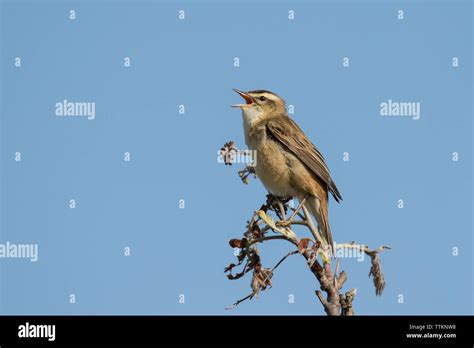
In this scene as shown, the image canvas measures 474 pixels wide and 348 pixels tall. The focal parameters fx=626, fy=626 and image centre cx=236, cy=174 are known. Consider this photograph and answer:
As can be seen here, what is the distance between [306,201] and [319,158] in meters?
0.59

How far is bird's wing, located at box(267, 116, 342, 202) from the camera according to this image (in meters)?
7.04

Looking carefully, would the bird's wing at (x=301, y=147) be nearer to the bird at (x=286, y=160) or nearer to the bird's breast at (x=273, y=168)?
the bird at (x=286, y=160)

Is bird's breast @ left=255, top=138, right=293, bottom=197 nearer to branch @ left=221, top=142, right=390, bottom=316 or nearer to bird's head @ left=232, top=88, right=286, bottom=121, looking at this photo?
bird's head @ left=232, top=88, right=286, bottom=121

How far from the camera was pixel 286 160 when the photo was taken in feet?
23.5

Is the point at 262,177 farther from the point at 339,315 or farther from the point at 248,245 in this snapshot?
the point at 339,315

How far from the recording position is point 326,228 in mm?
6910

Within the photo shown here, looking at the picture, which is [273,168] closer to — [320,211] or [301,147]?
[301,147]

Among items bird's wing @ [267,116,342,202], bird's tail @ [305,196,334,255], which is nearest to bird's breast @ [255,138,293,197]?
bird's wing @ [267,116,342,202]

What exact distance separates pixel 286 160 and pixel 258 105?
3.08ft

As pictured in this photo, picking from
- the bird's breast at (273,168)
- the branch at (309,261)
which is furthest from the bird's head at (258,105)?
the branch at (309,261)

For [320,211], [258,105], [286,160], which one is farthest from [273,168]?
[258,105]

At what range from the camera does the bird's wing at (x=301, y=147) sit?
7039 mm
